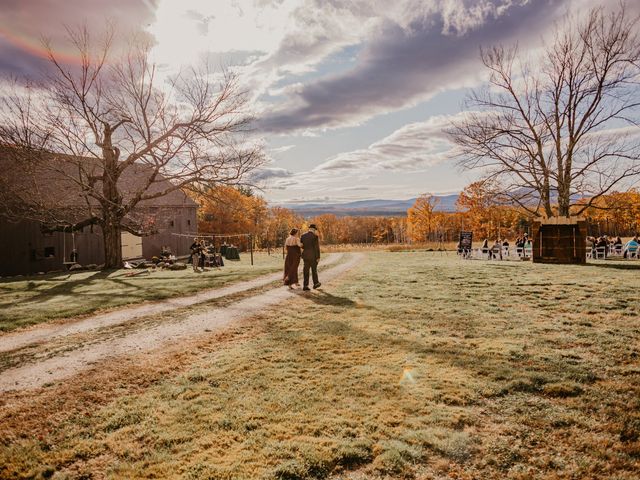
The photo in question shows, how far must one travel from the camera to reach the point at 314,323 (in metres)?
8.20

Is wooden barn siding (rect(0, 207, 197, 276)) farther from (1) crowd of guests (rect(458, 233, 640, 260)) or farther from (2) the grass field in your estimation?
(1) crowd of guests (rect(458, 233, 640, 260))

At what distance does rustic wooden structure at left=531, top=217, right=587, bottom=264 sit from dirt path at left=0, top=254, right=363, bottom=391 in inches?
606

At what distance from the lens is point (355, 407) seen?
442 centimetres

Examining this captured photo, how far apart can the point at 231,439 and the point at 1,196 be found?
23.6 metres

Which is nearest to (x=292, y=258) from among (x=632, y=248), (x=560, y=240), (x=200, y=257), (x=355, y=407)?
(x=355, y=407)

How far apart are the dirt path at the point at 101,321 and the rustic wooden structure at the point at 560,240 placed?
15.7 meters

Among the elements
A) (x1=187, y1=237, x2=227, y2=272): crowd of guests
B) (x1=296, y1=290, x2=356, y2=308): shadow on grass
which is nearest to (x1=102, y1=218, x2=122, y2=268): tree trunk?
(x1=187, y1=237, x2=227, y2=272): crowd of guests

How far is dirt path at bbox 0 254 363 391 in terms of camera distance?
5.52m

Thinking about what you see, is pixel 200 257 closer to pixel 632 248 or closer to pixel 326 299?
pixel 326 299

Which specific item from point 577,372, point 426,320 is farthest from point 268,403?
point 426,320

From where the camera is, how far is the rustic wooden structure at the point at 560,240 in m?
19.4

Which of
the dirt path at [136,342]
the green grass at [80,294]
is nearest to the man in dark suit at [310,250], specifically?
the dirt path at [136,342]

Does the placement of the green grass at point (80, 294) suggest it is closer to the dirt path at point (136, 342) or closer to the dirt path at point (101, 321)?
the dirt path at point (101, 321)

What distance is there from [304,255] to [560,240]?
14695 millimetres
